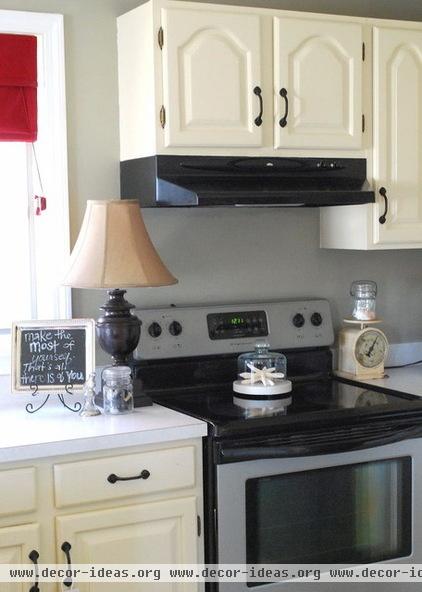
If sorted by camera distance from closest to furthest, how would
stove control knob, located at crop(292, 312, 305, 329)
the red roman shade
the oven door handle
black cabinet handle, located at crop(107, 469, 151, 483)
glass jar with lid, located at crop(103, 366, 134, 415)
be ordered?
black cabinet handle, located at crop(107, 469, 151, 483) → the oven door handle → glass jar with lid, located at crop(103, 366, 134, 415) → the red roman shade → stove control knob, located at crop(292, 312, 305, 329)

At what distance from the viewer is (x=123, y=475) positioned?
2.42 m

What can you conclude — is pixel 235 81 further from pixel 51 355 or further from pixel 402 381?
pixel 402 381

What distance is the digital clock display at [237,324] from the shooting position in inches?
121

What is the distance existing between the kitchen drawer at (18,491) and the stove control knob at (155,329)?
0.77m

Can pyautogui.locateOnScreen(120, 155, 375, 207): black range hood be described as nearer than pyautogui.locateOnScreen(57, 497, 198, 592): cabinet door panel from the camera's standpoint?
No

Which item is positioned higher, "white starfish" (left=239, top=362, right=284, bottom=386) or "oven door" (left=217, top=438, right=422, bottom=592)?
"white starfish" (left=239, top=362, right=284, bottom=386)

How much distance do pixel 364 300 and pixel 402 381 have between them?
0.32 metres

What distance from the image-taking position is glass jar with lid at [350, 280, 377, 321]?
321 cm

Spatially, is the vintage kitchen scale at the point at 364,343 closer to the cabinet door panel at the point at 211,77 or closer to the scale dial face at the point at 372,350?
the scale dial face at the point at 372,350

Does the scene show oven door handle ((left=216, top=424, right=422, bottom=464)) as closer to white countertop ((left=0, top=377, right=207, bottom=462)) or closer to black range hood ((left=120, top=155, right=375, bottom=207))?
white countertop ((left=0, top=377, right=207, bottom=462))

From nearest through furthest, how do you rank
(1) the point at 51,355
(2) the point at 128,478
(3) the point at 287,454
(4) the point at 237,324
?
(2) the point at 128,478
(3) the point at 287,454
(1) the point at 51,355
(4) the point at 237,324

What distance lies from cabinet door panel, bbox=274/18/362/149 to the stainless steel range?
0.64m

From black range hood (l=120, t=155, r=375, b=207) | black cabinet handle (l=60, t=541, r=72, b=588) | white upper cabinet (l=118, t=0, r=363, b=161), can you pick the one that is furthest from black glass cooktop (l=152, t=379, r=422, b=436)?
white upper cabinet (l=118, t=0, r=363, b=161)

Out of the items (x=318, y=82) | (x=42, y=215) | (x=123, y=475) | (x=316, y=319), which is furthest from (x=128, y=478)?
(x=318, y=82)
